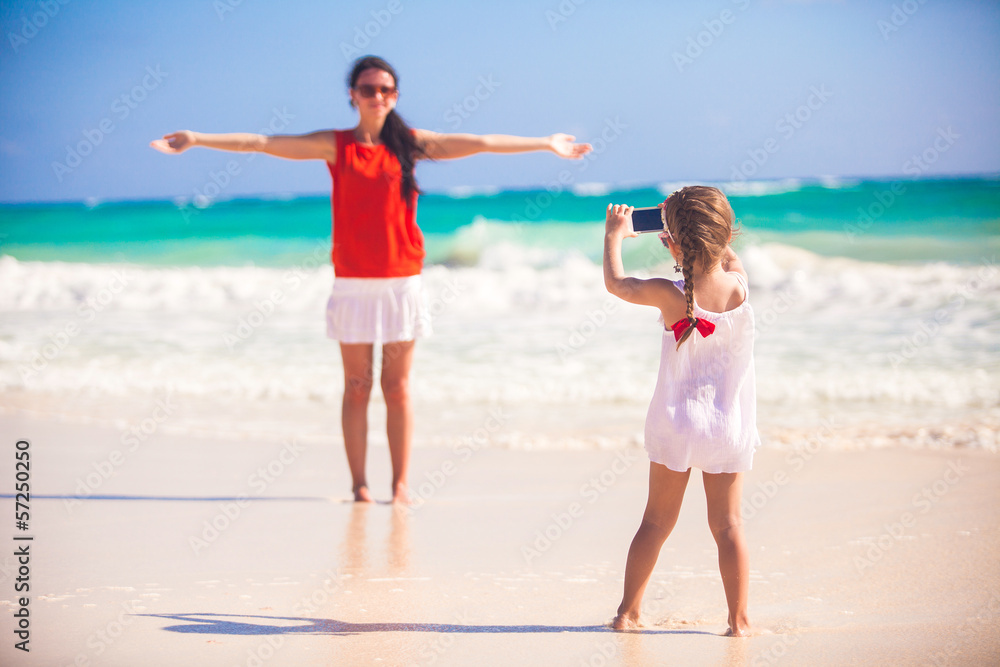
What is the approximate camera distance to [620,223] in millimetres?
2424

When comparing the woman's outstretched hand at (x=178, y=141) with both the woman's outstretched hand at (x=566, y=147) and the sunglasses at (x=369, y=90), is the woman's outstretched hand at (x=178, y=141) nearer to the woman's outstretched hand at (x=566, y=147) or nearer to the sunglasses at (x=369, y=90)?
the sunglasses at (x=369, y=90)

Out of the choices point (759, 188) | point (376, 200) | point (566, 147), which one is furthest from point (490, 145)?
point (759, 188)

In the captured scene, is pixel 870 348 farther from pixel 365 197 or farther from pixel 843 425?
pixel 365 197

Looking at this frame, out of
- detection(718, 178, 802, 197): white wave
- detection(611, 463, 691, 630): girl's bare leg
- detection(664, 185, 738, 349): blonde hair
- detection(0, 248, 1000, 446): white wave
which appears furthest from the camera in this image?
detection(718, 178, 802, 197): white wave

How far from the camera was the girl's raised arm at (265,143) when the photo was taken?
333cm

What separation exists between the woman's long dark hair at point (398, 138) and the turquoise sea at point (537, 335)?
71.8 inches

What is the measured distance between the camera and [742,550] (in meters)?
2.35

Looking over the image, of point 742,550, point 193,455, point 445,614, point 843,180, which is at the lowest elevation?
point 445,614

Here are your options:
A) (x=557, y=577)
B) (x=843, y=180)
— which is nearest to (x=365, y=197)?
(x=557, y=577)

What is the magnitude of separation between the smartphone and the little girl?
0.09 feet

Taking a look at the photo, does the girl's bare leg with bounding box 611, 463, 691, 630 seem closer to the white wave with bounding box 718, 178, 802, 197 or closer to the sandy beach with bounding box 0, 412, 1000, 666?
the sandy beach with bounding box 0, 412, 1000, 666

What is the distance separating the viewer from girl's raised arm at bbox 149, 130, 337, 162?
333 centimetres

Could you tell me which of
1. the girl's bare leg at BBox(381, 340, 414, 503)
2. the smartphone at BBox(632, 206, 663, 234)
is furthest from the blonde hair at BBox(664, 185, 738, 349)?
the girl's bare leg at BBox(381, 340, 414, 503)

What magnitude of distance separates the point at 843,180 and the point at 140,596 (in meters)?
33.8
